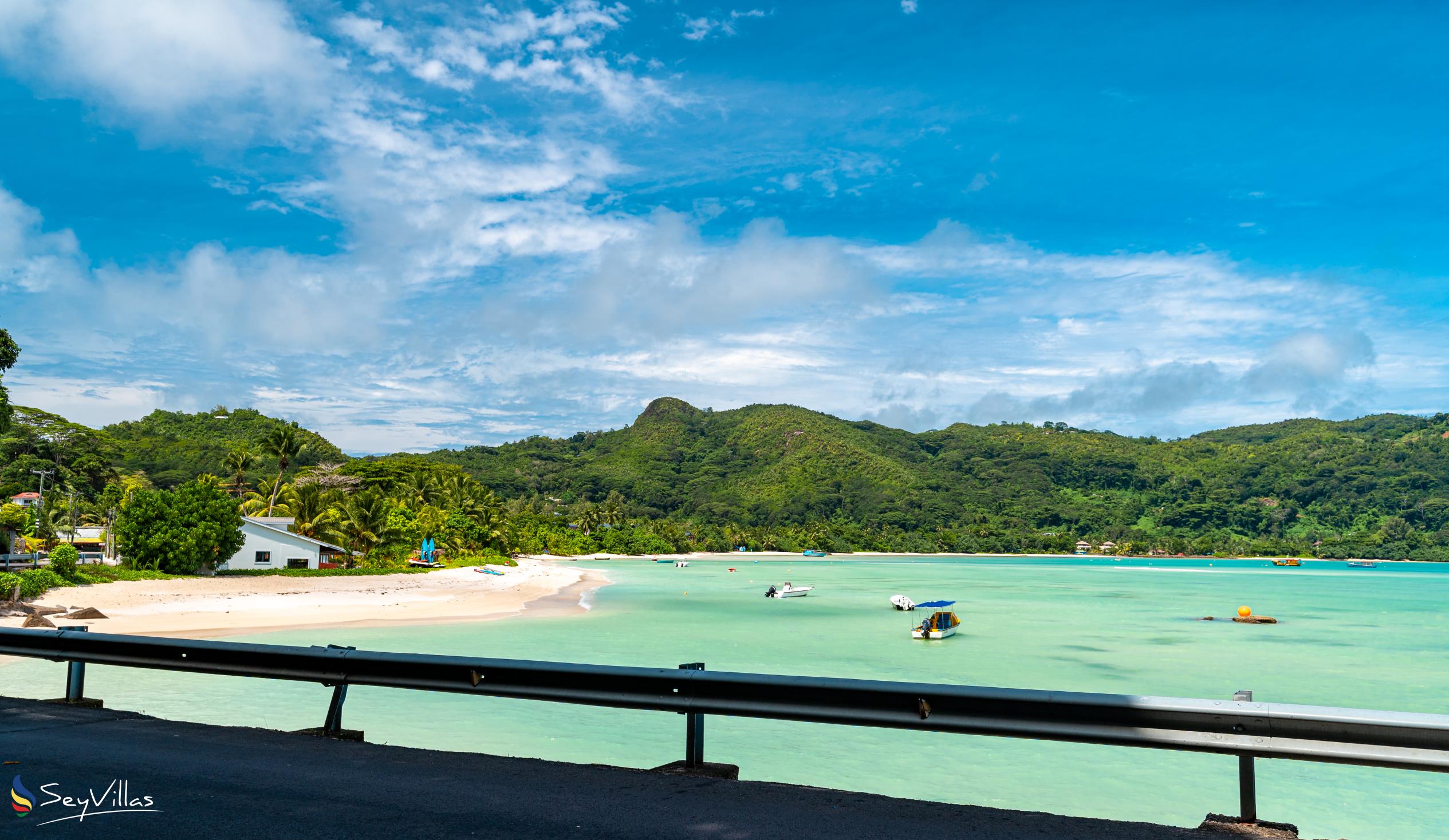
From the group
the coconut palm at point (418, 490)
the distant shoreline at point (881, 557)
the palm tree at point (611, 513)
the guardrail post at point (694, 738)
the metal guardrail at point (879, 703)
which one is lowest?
the distant shoreline at point (881, 557)

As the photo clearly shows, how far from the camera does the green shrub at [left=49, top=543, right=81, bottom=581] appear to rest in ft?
126

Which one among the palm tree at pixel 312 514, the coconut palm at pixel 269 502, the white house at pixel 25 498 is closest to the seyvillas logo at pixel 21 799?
the palm tree at pixel 312 514

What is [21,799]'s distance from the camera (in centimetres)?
549

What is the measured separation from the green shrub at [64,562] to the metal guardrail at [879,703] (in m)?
37.5

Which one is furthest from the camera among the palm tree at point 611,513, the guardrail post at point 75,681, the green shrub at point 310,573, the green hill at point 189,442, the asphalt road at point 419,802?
the palm tree at point 611,513

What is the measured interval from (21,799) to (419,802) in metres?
2.33

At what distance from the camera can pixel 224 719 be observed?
1670 centimetres

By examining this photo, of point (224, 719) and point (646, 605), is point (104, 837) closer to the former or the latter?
point (224, 719)

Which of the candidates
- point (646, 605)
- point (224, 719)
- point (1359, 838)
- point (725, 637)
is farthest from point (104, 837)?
point (646, 605)

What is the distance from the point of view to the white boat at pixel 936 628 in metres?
41.0

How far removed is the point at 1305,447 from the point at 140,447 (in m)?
214

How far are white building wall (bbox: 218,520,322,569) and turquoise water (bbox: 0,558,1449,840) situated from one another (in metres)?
19.5

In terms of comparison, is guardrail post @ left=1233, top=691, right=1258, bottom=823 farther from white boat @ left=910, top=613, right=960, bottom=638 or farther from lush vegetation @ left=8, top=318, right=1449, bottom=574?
lush vegetation @ left=8, top=318, right=1449, bottom=574

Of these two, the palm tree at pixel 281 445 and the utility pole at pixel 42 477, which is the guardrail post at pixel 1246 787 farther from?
the utility pole at pixel 42 477
